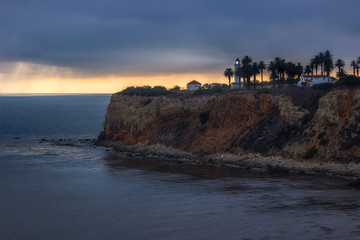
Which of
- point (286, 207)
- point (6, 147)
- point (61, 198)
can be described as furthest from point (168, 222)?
point (6, 147)

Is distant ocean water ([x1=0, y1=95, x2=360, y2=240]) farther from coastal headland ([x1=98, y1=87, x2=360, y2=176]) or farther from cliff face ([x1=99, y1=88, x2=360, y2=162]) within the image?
cliff face ([x1=99, y1=88, x2=360, y2=162])

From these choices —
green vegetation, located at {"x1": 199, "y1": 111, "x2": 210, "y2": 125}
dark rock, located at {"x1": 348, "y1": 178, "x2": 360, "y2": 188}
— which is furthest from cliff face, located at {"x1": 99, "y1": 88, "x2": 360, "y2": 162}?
dark rock, located at {"x1": 348, "y1": 178, "x2": 360, "y2": 188}

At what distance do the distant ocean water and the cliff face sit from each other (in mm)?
8074

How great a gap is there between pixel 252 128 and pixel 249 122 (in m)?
1.87

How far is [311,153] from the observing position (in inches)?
1961

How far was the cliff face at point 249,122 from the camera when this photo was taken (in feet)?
167

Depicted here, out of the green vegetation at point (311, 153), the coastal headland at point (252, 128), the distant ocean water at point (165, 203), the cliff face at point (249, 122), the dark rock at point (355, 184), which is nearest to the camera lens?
the distant ocean water at point (165, 203)

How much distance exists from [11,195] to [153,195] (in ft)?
42.0

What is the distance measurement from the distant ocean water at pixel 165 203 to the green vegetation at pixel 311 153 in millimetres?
6345

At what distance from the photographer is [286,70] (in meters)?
82.2

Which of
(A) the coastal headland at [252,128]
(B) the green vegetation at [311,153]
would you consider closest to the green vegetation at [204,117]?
(A) the coastal headland at [252,128]

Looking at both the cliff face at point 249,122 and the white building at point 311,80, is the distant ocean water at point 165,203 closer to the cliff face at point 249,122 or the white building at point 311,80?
the cliff face at point 249,122

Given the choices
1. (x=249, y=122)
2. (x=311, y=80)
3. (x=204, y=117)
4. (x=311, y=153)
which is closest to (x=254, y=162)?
(x=311, y=153)

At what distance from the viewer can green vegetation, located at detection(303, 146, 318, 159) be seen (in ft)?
163
